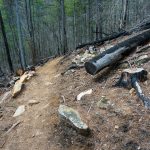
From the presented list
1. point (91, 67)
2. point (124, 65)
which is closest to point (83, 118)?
point (91, 67)

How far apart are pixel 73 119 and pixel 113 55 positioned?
8.00ft

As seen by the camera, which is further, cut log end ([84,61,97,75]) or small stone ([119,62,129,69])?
small stone ([119,62,129,69])

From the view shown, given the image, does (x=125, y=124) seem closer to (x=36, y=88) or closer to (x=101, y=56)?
(x=101, y=56)

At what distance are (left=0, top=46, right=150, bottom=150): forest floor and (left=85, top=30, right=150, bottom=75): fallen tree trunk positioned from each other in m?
0.33

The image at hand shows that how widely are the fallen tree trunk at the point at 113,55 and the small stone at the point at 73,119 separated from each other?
139cm

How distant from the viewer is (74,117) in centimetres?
588

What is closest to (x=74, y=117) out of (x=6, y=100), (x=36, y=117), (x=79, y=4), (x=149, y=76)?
(x=36, y=117)

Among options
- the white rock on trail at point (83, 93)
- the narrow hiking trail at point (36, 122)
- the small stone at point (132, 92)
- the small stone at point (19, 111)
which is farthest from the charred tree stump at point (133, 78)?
the small stone at point (19, 111)

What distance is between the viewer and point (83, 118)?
595cm

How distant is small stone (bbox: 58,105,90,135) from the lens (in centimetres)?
553

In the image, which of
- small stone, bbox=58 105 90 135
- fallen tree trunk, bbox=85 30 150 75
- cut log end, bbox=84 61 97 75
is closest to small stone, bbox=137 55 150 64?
fallen tree trunk, bbox=85 30 150 75

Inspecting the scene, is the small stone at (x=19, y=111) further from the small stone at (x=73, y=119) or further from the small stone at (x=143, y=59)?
the small stone at (x=143, y=59)

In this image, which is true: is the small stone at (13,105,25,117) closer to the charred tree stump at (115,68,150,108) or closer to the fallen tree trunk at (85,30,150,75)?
the fallen tree trunk at (85,30,150,75)

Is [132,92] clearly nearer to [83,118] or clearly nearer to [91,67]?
[83,118]
